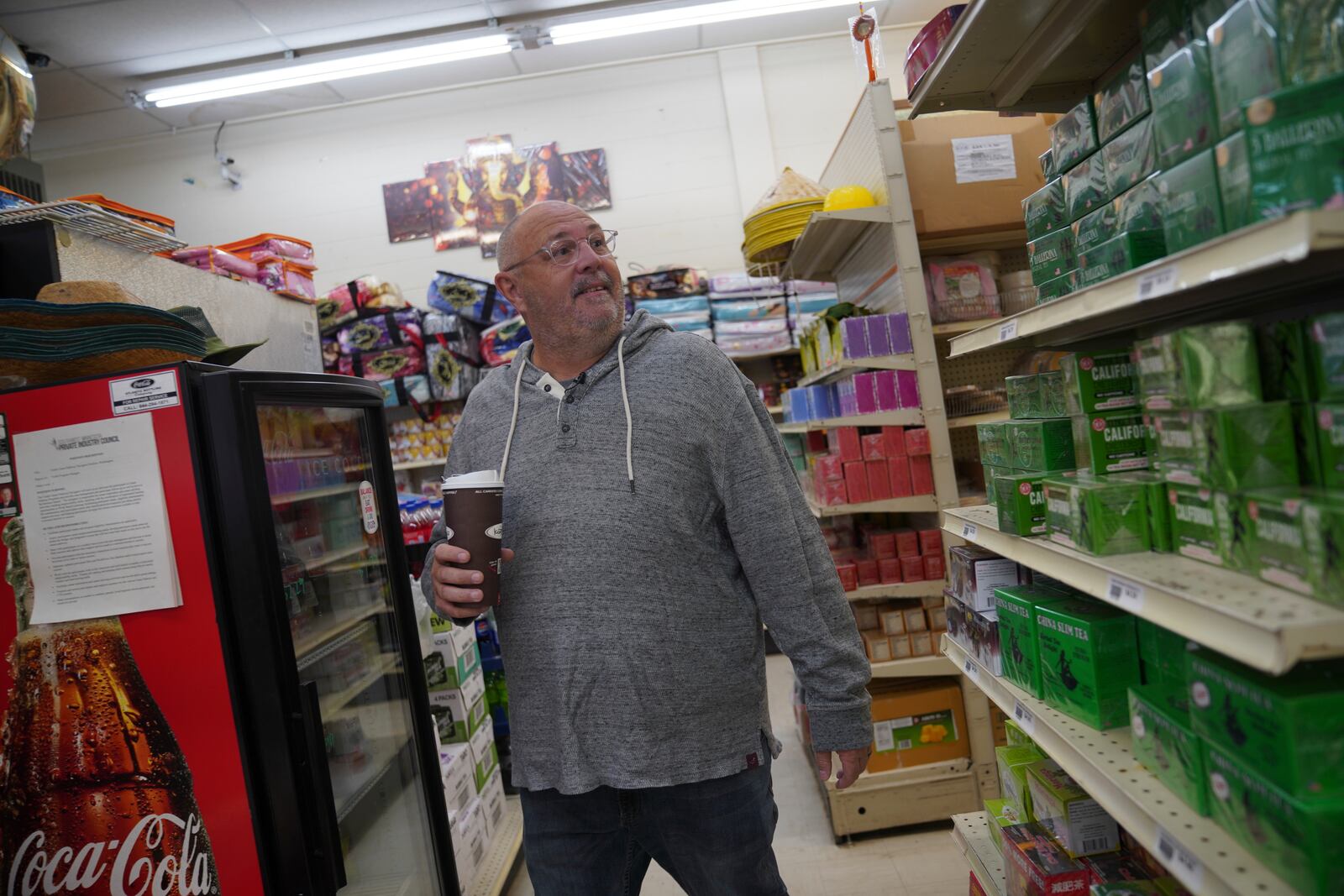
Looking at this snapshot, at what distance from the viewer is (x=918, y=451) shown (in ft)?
10.5

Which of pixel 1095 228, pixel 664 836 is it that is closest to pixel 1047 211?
pixel 1095 228

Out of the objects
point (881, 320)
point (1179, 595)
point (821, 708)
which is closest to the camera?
point (1179, 595)

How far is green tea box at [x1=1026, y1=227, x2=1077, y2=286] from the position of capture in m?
1.65

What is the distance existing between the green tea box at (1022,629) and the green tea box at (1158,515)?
40 cm

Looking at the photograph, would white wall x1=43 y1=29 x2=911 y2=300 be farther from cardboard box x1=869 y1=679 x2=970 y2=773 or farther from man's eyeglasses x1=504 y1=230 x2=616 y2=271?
man's eyeglasses x1=504 y1=230 x2=616 y2=271

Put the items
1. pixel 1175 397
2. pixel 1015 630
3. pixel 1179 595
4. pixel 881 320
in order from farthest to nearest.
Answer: pixel 881 320 → pixel 1015 630 → pixel 1175 397 → pixel 1179 595

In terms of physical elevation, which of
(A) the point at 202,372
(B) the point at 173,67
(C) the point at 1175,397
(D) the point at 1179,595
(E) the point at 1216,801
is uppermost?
(B) the point at 173,67

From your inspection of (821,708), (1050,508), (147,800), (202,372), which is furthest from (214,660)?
(1050,508)

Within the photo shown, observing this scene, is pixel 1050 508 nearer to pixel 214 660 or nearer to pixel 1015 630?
pixel 1015 630

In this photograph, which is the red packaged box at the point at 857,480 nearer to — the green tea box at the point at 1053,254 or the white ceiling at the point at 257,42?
the green tea box at the point at 1053,254

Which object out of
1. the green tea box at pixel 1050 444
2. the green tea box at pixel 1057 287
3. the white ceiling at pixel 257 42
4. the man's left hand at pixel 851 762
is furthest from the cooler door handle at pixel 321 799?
the white ceiling at pixel 257 42

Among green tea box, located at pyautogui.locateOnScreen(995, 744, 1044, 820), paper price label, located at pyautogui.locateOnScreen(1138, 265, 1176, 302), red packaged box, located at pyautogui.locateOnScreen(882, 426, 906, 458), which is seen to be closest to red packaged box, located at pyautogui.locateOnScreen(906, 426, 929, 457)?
red packaged box, located at pyautogui.locateOnScreen(882, 426, 906, 458)

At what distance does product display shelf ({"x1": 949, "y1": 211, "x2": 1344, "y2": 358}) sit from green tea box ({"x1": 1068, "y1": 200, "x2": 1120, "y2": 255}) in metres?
0.15

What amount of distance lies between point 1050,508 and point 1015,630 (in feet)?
1.28
